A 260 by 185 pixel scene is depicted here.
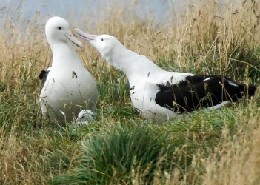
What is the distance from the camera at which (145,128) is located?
16.2 ft

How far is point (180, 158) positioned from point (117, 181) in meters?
0.39

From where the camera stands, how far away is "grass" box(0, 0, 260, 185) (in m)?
4.39

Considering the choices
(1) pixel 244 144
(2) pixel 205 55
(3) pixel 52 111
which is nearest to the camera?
(1) pixel 244 144

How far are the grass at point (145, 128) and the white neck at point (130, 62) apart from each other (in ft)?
1.20

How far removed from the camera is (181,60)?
7.74 metres

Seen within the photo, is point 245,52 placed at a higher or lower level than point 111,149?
higher

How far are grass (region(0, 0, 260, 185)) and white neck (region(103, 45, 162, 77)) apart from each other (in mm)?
367

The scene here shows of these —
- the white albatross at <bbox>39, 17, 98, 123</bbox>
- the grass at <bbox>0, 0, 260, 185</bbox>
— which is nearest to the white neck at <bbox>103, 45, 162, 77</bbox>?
the white albatross at <bbox>39, 17, 98, 123</bbox>

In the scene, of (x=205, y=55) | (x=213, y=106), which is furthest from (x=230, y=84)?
(x=205, y=55)

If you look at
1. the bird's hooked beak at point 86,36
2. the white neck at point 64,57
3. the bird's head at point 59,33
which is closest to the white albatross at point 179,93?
the white neck at point 64,57

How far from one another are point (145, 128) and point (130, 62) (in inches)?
67.6

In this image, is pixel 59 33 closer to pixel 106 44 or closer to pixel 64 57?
pixel 64 57

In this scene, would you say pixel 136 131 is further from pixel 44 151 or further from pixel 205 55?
pixel 205 55

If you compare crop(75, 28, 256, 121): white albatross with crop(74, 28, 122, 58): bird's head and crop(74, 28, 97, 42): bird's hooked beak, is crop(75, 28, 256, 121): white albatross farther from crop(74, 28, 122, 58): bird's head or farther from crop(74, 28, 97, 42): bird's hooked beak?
crop(74, 28, 97, 42): bird's hooked beak
